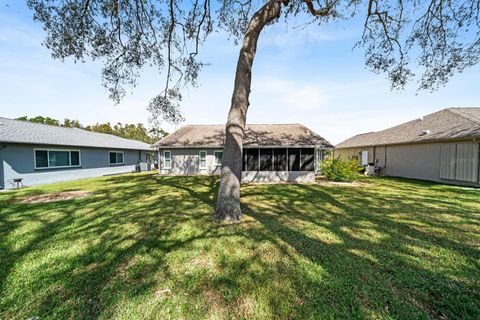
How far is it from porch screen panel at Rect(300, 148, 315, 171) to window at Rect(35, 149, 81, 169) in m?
16.8

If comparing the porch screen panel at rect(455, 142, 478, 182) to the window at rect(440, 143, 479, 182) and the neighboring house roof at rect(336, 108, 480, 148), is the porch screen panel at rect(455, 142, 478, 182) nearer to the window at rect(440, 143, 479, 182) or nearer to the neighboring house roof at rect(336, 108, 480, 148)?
the window at rect(440, 143, 479, 182)

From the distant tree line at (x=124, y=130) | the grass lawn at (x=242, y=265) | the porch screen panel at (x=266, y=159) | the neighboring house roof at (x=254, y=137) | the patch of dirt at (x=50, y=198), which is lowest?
the grass lawn at (x=242, y=265)

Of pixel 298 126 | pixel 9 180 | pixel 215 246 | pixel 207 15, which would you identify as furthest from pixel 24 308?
pixel 298 126

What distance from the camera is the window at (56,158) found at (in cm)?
1179

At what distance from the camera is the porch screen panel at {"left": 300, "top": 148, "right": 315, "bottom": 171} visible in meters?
12.0

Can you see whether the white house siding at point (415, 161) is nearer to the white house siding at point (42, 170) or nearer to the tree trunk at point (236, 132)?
the tree trunk at point (236, 132)

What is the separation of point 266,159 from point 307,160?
267 cm

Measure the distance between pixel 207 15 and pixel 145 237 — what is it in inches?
344

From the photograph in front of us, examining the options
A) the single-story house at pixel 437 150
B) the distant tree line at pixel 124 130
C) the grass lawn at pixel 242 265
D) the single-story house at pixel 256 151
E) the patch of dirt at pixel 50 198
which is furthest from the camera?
the distant tree line at pixel 124 130

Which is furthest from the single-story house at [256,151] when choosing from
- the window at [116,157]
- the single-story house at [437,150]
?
the single-story house at [437,150]

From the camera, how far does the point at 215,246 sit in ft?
12.1

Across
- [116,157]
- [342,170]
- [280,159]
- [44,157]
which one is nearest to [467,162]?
[342,170]

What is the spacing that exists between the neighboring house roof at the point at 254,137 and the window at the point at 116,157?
6239 mm

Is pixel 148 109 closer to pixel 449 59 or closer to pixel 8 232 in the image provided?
pixel 8 232
